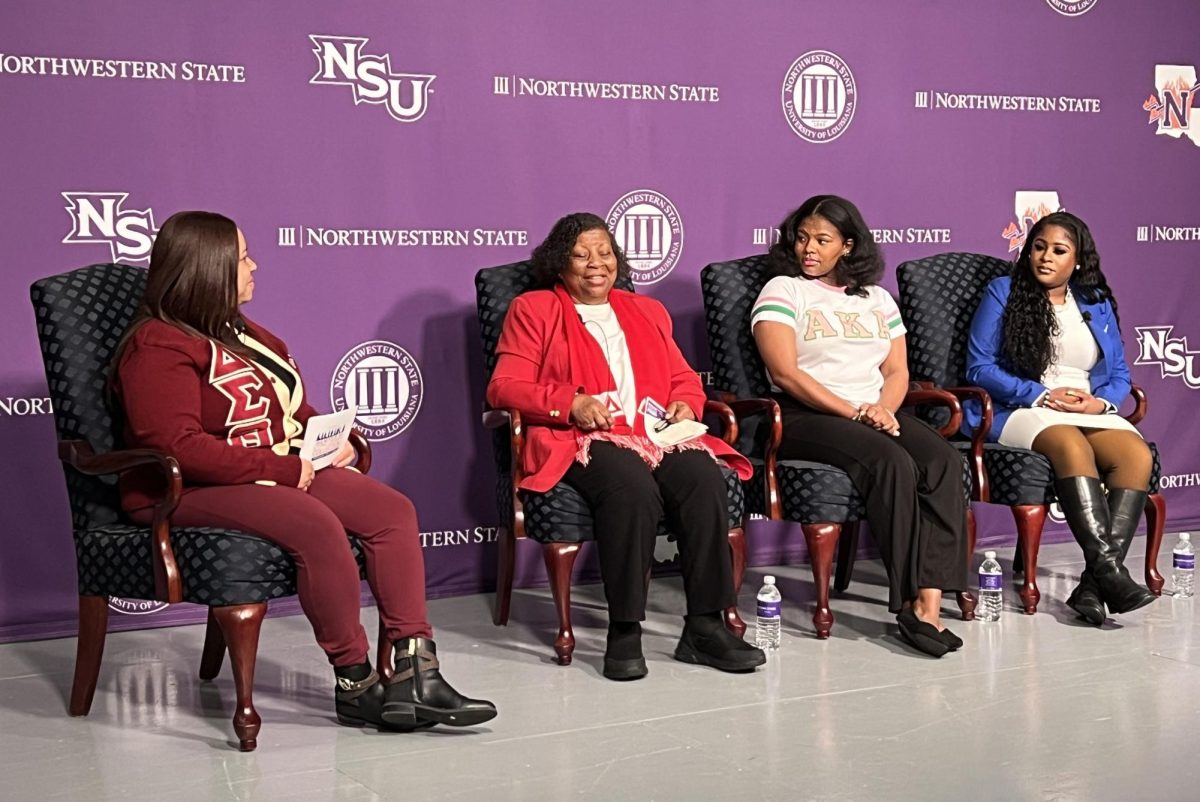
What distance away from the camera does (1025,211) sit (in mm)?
5770

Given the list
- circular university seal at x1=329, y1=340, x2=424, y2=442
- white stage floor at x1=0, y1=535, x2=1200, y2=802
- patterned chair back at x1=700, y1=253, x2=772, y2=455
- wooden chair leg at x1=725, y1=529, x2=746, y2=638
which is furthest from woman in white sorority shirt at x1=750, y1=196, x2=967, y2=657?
circular university seal at x1=329, y1=340, x2=424, y2=442

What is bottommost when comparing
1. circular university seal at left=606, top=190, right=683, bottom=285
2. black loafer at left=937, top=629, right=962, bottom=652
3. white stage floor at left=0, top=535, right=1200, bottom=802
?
white stage floor at left=0, top=535, right=1200, bottom=802

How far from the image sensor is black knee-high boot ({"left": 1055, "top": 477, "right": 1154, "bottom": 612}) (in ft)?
14.3

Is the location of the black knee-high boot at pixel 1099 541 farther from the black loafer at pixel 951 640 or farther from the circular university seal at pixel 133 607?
the circular university seal at pixel 133 607

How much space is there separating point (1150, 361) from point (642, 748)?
3.51 metres

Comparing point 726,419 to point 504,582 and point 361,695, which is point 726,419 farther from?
point 361,695

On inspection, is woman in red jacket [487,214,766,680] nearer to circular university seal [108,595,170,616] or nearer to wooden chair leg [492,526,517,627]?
wooden chair leg [492,526,517,627]

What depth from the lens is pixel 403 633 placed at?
11.3 feet

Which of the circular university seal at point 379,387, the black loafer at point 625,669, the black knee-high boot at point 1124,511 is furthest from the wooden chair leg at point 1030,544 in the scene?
the circular university seal at point 379,387

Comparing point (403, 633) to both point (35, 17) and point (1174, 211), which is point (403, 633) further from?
point (1174, 211)

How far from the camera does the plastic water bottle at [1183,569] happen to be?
188 inches

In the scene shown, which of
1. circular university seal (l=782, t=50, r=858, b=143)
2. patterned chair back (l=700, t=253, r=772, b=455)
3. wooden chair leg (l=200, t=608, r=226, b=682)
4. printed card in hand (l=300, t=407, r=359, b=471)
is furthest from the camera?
circular university seal (l=782, t=50, r=858, b=143)

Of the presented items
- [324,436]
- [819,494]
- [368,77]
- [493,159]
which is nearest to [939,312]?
[819,494]

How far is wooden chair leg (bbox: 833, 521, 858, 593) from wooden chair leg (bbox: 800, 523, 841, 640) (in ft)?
2.27
